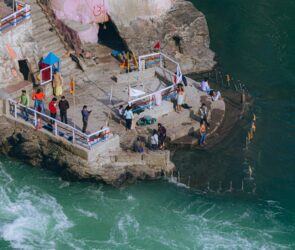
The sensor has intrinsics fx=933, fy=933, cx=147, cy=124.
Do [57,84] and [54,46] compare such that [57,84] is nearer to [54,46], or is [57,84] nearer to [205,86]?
[54,46]

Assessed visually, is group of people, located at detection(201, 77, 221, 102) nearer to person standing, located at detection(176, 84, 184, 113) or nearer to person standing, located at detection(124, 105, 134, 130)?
person standing, located at detection(176, 84, 184, 113)

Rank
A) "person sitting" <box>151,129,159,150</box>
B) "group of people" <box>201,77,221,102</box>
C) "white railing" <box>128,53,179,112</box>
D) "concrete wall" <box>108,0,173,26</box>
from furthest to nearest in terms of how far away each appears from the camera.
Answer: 1. "concrete wall" <box>108,0,173,26</box>
2. "group of people" <box>201,77,221,102</box>
3. "white railing" <box>128,53,179,112</box>
4. "person sitting" <box>151,129,159,150</box>

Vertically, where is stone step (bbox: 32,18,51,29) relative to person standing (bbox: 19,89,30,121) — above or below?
above

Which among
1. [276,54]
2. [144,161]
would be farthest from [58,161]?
[276,54]

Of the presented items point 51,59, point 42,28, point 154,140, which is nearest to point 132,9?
point 42,28

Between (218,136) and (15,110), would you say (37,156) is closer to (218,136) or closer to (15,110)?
(15,110)

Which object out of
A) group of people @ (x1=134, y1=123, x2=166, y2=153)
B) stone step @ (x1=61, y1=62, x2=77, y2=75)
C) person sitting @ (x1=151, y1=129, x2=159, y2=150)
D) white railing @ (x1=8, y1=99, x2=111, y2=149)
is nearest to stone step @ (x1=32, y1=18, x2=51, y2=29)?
stone step @ (x1=61, y1=62, x2=77, y2=75)
